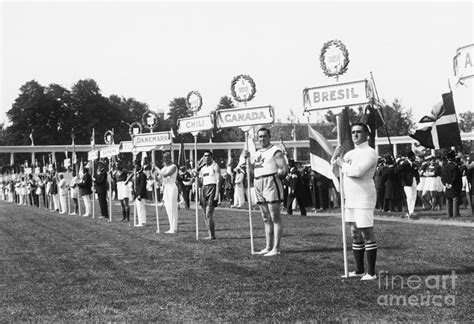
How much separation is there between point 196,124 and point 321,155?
21.7 feet

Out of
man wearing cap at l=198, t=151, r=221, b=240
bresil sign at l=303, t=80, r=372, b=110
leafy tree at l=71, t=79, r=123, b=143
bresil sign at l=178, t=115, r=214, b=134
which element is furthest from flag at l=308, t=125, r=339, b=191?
leafy tree at l=71, t=79, r=123, b=143

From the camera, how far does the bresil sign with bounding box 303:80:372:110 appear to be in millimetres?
10875

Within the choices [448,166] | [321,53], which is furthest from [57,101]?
[321,53]

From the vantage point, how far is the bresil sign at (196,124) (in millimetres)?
17391

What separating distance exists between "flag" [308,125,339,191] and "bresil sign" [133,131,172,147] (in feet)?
30.7

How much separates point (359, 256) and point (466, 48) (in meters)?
3.24

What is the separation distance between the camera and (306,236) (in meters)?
17.2

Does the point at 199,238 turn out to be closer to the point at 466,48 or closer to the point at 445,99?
the point at 445,99

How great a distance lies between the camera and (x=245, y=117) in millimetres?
15102

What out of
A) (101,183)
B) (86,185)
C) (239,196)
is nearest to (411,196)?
(101,183)

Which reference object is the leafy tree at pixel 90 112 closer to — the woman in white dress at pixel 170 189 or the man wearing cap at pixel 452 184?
the man wearing cap at pixel 452 184

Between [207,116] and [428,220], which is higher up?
[207,116]

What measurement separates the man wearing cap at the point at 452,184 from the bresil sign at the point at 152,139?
857 cm

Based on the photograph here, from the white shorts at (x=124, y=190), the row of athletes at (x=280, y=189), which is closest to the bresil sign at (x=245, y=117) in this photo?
the row of athletes at (x=280, y=189)
